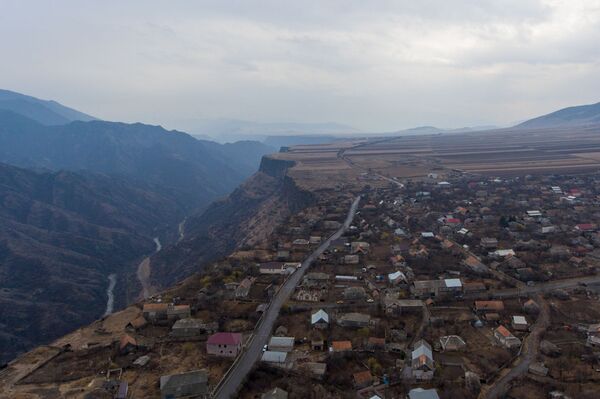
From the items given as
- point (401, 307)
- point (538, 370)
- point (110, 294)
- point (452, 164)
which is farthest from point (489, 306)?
point (452, 164)

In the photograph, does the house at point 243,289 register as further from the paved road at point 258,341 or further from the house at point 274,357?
the house at point 274,357

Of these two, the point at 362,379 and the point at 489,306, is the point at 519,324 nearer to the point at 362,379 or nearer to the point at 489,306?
the point at 489,306

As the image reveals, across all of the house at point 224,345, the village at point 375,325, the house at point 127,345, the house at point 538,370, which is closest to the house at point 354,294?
the village at point 375,325

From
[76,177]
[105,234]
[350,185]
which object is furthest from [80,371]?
[76,177]

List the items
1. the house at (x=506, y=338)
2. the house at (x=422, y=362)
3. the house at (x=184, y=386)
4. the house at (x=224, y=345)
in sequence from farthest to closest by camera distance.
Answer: the house at (x=506, y=338)
the house at (x=224, y=345)
the house at (x=422, y=362)
the house at (x=184, y=386)

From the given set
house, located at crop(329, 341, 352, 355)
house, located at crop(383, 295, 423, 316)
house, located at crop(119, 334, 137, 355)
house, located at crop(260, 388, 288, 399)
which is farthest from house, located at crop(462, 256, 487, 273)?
house, located at crop(119, 334, 137, 355)
